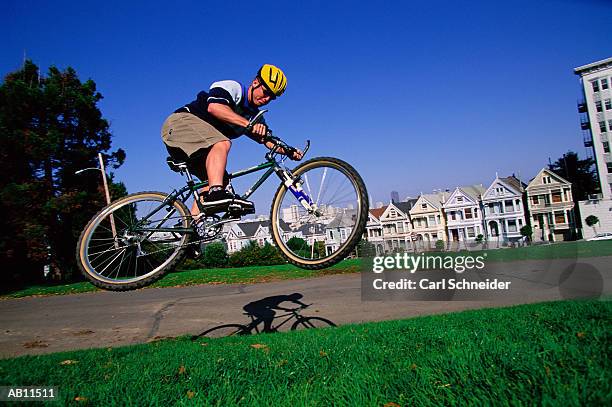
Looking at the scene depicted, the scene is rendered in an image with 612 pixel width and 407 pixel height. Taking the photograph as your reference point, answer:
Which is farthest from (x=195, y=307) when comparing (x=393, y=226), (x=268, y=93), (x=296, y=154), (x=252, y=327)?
(x=393, y=226)

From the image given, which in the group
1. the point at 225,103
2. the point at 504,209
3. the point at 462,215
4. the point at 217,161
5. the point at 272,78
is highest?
the point at 504,209

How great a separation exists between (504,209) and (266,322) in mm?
64575

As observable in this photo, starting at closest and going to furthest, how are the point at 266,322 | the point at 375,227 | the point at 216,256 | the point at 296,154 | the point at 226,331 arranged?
the point at 296,154, the point at 226,331, the point at 266,322, the point at 216,256, the point at 375,227

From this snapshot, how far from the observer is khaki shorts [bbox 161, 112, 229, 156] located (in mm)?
3684

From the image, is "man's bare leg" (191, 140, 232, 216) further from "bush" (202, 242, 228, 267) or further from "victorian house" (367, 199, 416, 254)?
"victorian house" (367, 199, 416, 254)

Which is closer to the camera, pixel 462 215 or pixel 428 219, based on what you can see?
pixel 462 215

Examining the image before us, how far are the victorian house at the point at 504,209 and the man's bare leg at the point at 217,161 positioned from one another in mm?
66370

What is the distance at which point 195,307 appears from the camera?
479 inches

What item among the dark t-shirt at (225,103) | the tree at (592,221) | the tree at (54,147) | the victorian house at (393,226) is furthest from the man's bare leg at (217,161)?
the tree at (592,221)

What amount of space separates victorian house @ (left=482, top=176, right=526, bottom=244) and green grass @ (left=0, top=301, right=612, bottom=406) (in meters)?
63.2

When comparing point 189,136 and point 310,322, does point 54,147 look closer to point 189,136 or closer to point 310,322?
point 189,136

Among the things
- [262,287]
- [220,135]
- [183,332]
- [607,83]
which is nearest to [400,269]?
[262,287]

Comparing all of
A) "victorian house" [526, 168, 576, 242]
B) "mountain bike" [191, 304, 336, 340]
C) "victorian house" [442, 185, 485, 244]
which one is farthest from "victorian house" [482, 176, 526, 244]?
"mountain bike" [191, 304, 336, 340]

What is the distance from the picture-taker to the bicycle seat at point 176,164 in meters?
3.95
